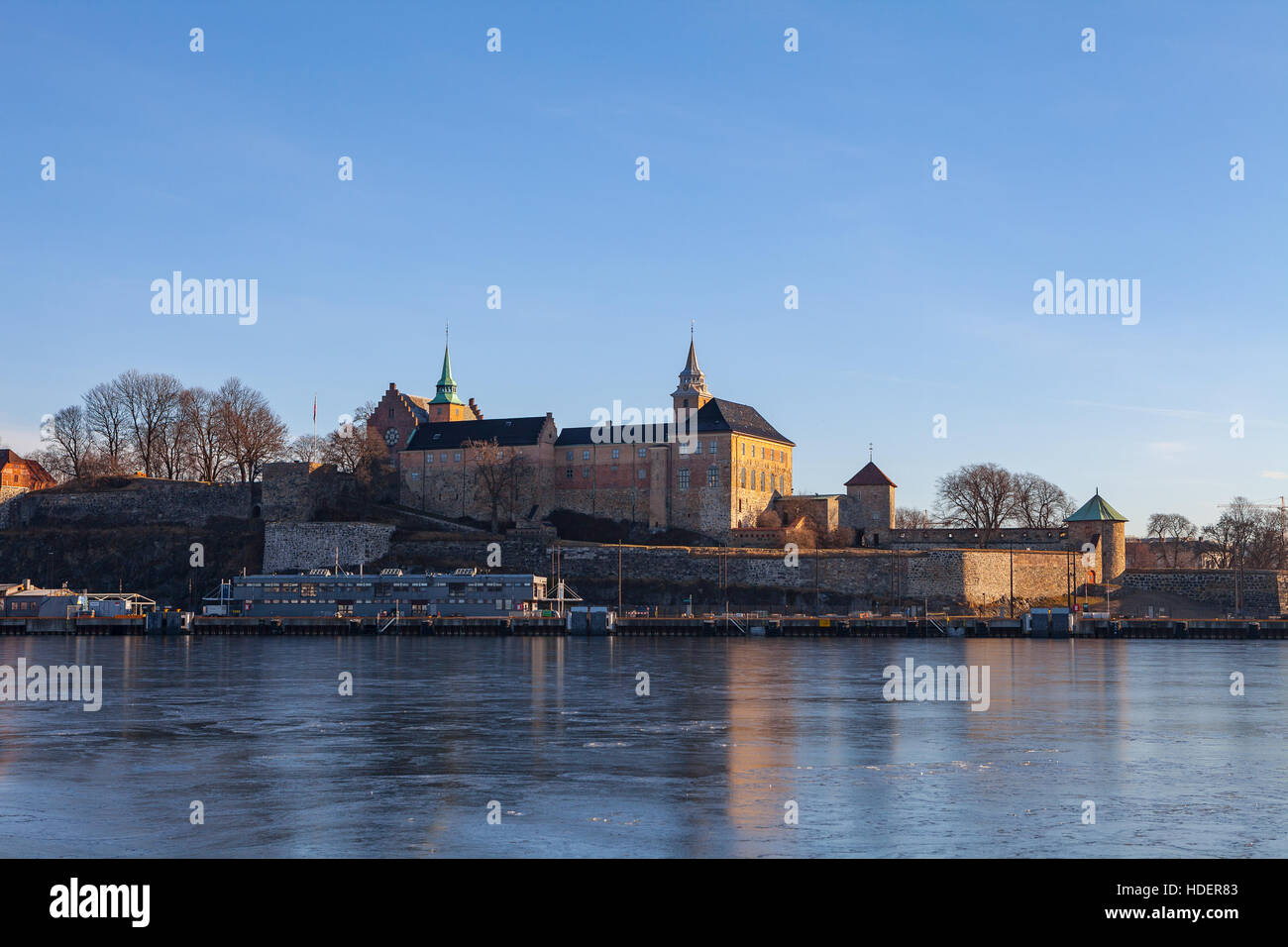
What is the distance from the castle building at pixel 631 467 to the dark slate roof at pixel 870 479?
21.9ft

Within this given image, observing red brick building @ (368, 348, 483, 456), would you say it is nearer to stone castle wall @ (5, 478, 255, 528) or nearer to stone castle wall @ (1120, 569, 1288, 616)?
stone castle wall @ (5, 478, 255, 528)

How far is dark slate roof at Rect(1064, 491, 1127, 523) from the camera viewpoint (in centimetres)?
9394

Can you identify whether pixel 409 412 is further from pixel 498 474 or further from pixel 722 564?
pixel 722 564

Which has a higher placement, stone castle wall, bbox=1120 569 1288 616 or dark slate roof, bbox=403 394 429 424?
dark slate roof, bbox=403 394 429 424

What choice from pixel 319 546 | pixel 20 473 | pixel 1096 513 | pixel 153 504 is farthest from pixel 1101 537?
pixel 20 473

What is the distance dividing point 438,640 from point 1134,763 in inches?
2061

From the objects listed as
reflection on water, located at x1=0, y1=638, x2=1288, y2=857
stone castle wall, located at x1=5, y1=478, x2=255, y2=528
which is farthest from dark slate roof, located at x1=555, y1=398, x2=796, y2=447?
reflection on water, located at x1=0, y1=638, x2=1288, y2=857

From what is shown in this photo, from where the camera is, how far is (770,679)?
40.8 m

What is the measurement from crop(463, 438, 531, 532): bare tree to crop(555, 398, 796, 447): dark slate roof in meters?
4.49

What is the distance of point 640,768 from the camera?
20.9 meters

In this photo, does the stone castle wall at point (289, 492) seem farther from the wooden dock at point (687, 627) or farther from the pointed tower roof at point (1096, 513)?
the pointed tower roof at point (1096, 513)

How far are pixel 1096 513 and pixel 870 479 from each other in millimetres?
15946

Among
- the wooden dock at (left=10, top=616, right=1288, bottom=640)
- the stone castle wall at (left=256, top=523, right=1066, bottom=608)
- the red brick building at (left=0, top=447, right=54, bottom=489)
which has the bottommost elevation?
the wooden dock at (left=10, top=616, right=1288, bottom=640)
